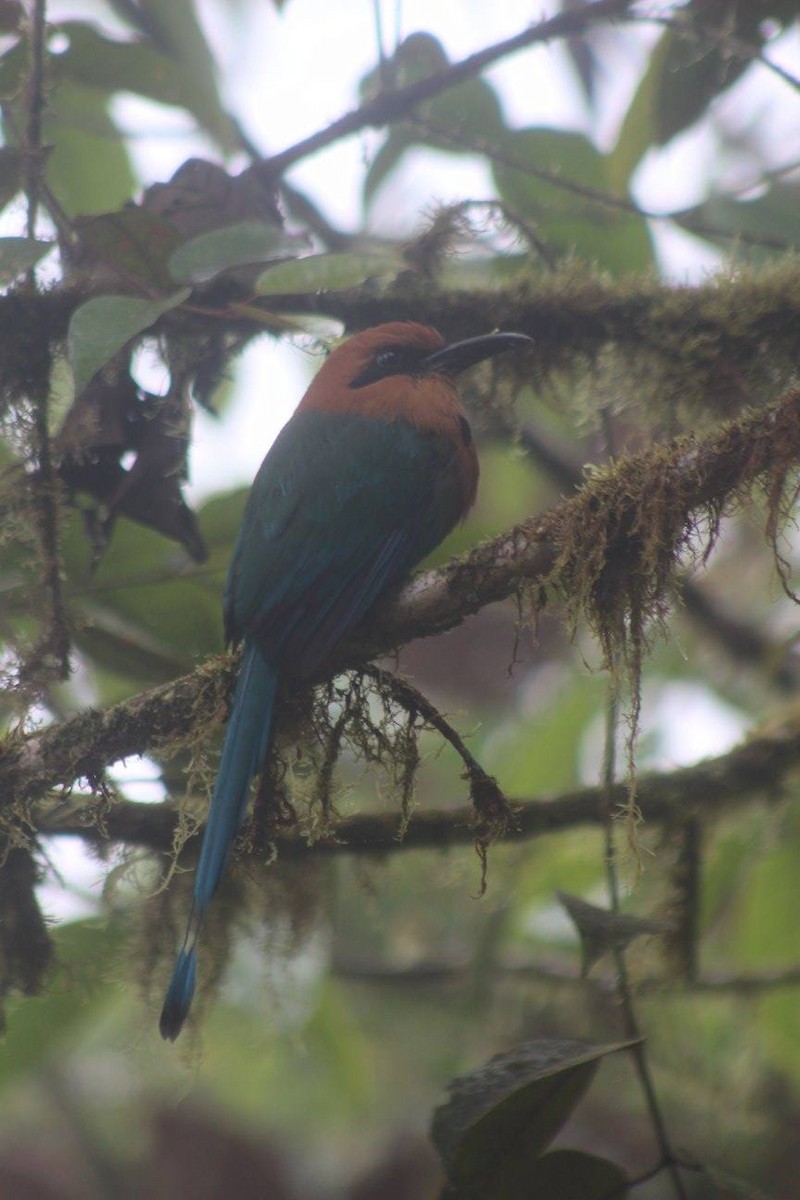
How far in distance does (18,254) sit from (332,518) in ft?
2.47

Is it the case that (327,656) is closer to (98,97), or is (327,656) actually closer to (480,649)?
(98,97)

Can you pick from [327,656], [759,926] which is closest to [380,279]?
[327,656]

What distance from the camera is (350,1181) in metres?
3.52

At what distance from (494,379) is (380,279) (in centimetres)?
35

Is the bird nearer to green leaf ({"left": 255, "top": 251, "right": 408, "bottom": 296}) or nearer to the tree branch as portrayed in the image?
the tree branch

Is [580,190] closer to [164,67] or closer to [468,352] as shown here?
[468,352]

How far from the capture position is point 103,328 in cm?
197

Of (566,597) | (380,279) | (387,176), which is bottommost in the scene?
(566,597)

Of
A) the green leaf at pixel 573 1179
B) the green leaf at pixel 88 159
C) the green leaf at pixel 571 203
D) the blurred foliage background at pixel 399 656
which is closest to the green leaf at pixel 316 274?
the blurred foliage background at pixel 399 656

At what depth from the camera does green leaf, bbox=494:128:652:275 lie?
308 centimetres

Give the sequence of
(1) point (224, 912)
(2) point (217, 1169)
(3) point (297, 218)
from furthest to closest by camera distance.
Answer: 1. (3) point (297, 218)
2. (2) point (217, 1169)
3. (1) point (224, 912)

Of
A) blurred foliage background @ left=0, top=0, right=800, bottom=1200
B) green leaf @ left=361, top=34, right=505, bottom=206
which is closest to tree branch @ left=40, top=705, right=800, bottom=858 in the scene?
blurred foliage background @ left=0, top=0, right=800, bottom=1200

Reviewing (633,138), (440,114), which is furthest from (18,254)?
(633,138)

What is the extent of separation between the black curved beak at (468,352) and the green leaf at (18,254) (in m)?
0.89
